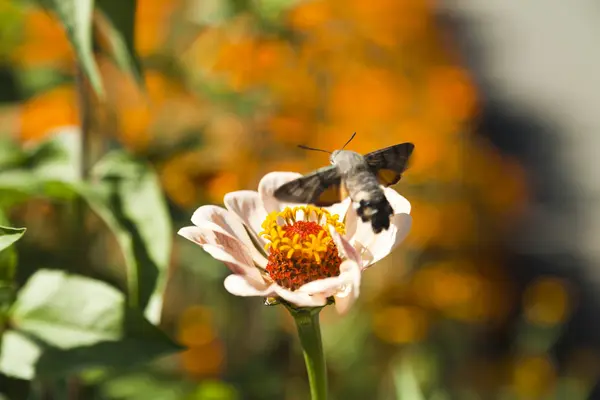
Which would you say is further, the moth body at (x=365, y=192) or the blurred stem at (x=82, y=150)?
the blurred stem at (x=82, y=150)

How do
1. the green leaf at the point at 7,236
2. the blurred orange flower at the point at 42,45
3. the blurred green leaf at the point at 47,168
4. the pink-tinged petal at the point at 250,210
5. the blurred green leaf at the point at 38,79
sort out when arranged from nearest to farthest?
the green leaf at the point at 7,236 → the pink-tinged petal at the point at 250,210 → the blurred green leaf at the point at 47,168 → the blurred green leaf at the point at 38,79 → the blurred orange flower at the point at 42,45

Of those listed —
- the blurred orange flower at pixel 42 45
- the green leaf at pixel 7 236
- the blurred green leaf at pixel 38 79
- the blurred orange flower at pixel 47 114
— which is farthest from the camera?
the blurred orange flower at pixel 47 114

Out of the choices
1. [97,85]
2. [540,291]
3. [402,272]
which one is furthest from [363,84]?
[97,85]

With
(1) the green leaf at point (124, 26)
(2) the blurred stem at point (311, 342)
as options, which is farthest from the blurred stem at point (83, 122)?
(2) the blurred stem at point (311, 342)

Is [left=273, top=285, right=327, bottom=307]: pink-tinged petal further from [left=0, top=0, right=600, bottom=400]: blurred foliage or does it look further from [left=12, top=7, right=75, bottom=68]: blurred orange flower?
[left=12, top=7, right=75, bottom=68]: blurred orange flower

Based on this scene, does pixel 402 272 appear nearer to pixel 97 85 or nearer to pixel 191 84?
pixel 191 84

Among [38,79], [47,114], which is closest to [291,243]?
[38,79]

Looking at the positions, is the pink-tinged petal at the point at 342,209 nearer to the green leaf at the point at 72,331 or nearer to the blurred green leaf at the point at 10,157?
the green leaf at the point at 72,331
